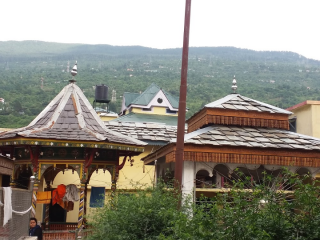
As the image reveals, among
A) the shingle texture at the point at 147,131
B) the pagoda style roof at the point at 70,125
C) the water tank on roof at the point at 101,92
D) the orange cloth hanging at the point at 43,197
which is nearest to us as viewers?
the pagoda style roof at the point at 70,125

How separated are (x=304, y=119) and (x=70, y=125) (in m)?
13.5

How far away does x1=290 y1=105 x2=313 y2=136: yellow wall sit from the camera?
2242 centimetres

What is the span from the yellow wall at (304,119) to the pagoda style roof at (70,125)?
11242 millimetres

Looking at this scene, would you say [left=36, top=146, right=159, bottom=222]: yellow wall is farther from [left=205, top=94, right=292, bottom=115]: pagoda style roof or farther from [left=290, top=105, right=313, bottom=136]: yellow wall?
[left=290, top=105, right=313, bottom=136]: yellow wall

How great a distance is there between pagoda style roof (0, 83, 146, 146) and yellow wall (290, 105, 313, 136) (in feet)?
36.9

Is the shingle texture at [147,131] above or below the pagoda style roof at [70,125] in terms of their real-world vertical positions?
below

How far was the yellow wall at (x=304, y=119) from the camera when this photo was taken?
22422 millimetres

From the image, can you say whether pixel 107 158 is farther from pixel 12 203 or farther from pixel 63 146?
pixel 12 203

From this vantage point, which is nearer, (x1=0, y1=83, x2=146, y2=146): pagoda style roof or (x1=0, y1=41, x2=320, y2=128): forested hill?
(x1=0, y1=83, x2=146, y2=146): pagoda style roof

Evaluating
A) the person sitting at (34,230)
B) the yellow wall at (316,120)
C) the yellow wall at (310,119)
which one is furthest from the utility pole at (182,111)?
the yellow wall at (316,120)

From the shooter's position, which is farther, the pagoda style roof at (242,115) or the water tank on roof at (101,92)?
the water tank on roof at (101,92)

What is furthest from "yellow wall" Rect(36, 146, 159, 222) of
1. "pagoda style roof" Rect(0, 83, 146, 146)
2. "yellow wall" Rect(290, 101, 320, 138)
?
"yellow wall" Rect(290, 101, 320, 138)

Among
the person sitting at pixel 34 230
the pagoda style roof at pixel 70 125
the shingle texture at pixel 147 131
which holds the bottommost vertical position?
the person sitting at pixel 34 230

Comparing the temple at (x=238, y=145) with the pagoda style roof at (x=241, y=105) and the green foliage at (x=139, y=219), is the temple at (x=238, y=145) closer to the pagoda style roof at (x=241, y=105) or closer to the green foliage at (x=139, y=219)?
the pagoda style roof at (x=241, y=105)
